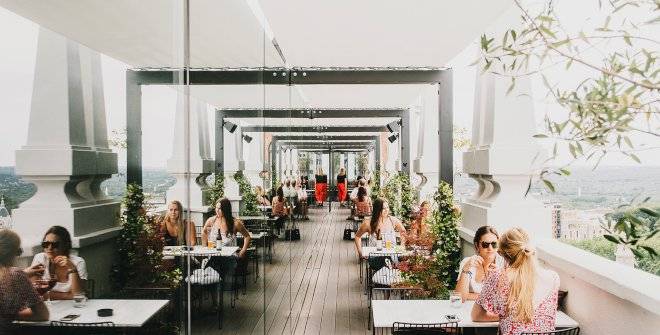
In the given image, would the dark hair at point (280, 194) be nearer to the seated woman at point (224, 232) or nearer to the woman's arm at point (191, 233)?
Result: the seated woman at point (224, 232)

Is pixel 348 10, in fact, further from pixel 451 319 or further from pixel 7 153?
pixel 7 153

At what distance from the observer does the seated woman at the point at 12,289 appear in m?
0.89

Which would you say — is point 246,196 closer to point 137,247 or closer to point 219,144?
point 219,144

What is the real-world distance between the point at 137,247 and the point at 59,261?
17.1 inches

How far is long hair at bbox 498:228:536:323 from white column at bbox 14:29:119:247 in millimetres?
2575

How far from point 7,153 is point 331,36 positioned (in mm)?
5137

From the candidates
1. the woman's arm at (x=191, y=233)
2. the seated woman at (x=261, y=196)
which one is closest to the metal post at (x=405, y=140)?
the seated woman at (x=261, y=196)

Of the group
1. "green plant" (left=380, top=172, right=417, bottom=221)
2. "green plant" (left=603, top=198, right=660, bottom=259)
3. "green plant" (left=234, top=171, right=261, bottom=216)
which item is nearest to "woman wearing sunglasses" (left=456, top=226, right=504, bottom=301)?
"green plant" (left=234, top=171, right=261, bottom=216)

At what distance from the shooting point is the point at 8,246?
91cm

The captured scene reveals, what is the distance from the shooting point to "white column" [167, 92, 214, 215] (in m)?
1.83

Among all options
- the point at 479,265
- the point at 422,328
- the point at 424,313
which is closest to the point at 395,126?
the point at 479,265

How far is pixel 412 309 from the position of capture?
13.1 ft

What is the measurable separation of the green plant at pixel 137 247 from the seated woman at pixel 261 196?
2.90m

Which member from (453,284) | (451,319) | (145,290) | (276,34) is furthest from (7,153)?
(453,284)
